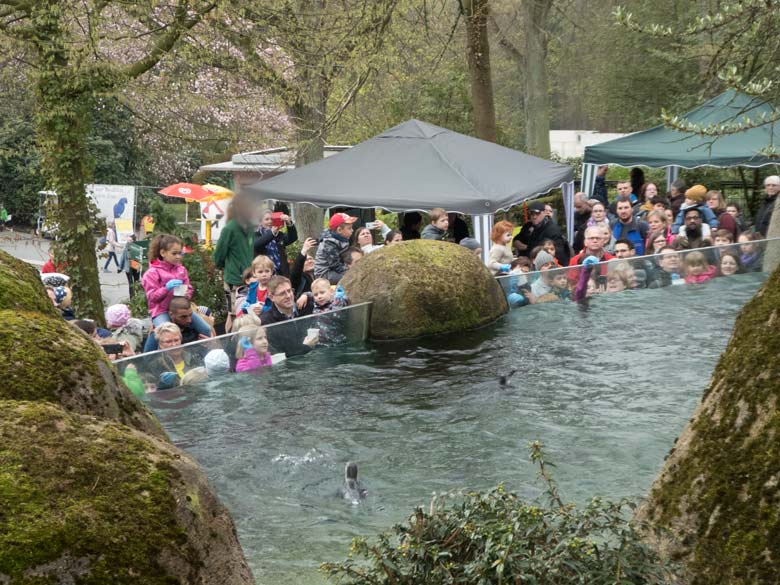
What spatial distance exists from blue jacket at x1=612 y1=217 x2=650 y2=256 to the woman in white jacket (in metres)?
1.79

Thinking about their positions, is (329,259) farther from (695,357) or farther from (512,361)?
(695,357)

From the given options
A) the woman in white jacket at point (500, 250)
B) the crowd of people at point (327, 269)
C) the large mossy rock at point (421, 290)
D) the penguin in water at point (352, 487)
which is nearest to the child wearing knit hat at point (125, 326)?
the crowd of people at point (327, 269)

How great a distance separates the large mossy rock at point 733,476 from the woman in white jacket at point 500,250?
9.05m

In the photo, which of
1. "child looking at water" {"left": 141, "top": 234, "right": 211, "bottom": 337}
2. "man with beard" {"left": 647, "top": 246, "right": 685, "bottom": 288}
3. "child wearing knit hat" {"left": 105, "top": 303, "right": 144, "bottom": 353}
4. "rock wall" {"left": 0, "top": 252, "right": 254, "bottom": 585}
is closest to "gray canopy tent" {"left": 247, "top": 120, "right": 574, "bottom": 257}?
"man with beard" {"left": 647, "top": 246, "right": 685, "bottom": 288}

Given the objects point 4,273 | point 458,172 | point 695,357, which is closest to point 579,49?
point 458,172

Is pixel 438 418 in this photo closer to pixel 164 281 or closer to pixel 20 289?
pixel 164 281

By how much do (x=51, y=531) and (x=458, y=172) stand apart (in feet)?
41.7

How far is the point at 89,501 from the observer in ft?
11.0

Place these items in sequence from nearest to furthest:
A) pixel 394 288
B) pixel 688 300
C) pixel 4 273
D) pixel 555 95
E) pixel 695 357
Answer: pixel 4 273
pixel 695 357
pixel 394 288
pixel 688 300
pixel 555 95

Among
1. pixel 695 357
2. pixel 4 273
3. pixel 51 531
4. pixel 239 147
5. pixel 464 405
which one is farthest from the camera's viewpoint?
pixel 239 147

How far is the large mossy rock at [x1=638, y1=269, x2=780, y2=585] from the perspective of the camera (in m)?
4.05

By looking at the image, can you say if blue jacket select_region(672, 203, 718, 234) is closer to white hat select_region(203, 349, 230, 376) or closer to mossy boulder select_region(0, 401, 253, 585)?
white hat select_region(203, 349, 230, 376)

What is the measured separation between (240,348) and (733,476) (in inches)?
236

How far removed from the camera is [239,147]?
64.4ft
